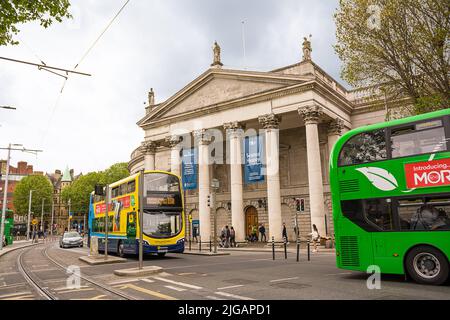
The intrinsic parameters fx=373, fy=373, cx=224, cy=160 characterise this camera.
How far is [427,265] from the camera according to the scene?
9000 millimetres

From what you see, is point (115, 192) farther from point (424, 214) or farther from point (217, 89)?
point (424, 214)

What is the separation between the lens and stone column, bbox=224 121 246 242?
29.4 metres

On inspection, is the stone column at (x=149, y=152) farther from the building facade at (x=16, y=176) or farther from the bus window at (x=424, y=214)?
the building facade at (x=16, y=176)

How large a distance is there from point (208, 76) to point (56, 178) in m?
116

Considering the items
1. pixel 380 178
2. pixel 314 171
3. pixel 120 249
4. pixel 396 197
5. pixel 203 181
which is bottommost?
pixel 120 249

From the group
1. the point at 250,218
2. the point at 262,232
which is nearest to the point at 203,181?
the point at 262,232

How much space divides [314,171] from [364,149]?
15963 millimetres

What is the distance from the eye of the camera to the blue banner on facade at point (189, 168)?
31786 mm

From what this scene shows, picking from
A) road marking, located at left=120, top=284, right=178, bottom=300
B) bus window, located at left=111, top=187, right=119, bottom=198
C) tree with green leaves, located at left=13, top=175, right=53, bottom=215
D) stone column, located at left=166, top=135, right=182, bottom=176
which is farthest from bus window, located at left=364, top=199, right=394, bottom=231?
tree with green leaves, located at left=13, top=175, right=53, bottom=215

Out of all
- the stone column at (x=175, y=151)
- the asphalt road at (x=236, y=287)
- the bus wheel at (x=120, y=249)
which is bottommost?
the asphalt road at (x=236, y=287)

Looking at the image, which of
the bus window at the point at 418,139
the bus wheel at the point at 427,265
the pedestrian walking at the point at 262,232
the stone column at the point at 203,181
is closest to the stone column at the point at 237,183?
the stone column at the point at 203,181

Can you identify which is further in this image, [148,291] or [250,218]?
[250,218]

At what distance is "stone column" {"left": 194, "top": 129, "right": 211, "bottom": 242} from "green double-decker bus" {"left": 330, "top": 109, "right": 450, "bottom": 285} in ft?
71.4

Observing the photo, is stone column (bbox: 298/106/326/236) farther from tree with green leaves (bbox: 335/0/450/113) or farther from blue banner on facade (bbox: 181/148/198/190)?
blue banner on facade (bbox: 181/148/198/190)
